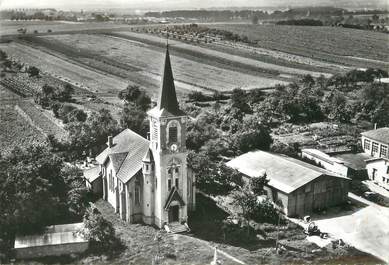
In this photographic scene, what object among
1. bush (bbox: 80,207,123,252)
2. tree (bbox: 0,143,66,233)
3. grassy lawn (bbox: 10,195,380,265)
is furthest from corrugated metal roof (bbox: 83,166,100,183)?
bush (bbox: 80,207,123,252)

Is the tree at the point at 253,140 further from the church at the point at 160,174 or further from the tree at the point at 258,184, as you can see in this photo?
the church at the point at 160,174

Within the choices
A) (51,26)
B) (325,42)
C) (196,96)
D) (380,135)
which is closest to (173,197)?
(380,135)

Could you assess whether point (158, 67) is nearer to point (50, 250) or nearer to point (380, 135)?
point (380, 135)

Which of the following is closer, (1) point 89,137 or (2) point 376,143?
(1) point 89,137

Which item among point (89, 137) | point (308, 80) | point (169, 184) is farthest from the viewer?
point (308, 80)

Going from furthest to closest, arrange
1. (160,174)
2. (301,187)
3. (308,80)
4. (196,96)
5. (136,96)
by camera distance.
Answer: (308,80), (196,96), (136,96), (301,187), (160,174)

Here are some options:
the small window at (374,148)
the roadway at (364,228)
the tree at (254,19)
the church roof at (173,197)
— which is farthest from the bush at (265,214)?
the tree at (254,19)

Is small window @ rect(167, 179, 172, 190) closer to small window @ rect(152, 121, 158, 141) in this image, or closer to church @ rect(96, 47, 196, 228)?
church @ rect(96, 47, 196, 228)
